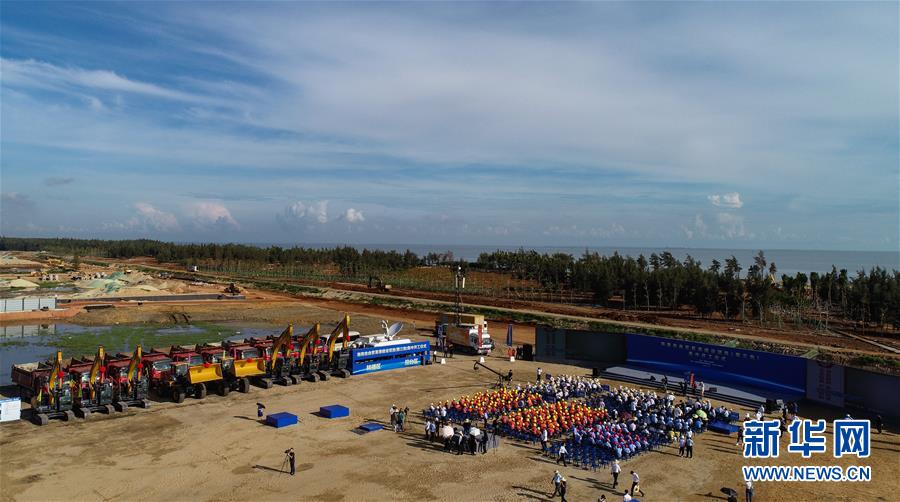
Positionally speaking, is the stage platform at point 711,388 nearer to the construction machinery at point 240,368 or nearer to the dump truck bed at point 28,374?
the construction machinery at point 240,368

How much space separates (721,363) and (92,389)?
143ft

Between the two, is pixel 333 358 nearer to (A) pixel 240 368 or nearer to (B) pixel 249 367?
(B) pixel 249 367

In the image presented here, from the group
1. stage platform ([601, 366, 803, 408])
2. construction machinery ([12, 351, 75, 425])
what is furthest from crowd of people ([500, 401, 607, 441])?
construction machinery ([12, 351, 75, 425])

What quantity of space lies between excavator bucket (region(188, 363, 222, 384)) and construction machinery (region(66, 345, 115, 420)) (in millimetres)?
4586

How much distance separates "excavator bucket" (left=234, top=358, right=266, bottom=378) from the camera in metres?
38.4

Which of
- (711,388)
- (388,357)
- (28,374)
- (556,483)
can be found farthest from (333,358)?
(711,388)

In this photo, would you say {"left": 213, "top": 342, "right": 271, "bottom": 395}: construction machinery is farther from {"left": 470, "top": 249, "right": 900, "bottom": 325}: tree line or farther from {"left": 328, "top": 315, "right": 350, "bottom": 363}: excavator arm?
{"left": 470, "top": 249, "right": 900, "bottom": 325}: tree line

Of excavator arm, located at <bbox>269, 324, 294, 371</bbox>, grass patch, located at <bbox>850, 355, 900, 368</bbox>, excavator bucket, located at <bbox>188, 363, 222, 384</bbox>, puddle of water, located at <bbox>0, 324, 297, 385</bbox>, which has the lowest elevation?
puddle of water, located at <bbox>0, 324, 297, 385</bbox>

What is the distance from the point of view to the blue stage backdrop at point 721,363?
39.5 m

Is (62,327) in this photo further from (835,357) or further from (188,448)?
(835,357)

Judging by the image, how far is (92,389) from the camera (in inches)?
1313

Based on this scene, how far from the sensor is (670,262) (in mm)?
124312

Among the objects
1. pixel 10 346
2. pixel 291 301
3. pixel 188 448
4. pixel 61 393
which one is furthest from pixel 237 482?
pixel 291 301

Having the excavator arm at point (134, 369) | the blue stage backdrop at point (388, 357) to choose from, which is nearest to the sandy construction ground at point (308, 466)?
the excavator arm at point (134, 369)
